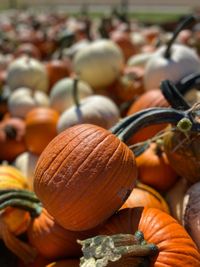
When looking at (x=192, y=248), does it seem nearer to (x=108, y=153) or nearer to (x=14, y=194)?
(x=108, y=153)

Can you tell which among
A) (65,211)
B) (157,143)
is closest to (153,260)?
(65,211)

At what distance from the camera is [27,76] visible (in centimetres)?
365

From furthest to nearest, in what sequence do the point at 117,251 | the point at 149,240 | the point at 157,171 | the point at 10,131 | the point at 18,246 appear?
the point at 10,131, the point at 157,171, the point at 18,246, the point at 149,240, the point at 117,251

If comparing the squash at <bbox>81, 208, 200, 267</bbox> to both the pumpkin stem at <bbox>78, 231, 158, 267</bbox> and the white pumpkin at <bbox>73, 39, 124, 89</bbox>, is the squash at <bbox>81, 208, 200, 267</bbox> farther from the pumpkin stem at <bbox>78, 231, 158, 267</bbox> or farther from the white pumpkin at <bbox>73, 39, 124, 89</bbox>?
the white pumpkin at <bbox>73, 39, 124, 89</bbox>

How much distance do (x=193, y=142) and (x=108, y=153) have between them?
429 mm

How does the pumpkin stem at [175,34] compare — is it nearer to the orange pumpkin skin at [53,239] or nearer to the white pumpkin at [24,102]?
the white pumpkin at [24,102]

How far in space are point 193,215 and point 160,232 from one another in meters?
0.28

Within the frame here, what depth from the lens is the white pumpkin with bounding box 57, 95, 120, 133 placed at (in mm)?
2578

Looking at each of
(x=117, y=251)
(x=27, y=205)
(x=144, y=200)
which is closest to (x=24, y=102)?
(x=27, y=205)

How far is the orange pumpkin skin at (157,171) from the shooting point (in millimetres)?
2291

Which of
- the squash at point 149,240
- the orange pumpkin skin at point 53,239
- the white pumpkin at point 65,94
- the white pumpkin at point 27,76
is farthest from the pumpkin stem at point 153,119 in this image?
the white pumpkin at point 27,76

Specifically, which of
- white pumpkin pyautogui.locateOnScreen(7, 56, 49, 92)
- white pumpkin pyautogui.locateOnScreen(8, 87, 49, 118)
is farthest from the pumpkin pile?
white pumpkin pyautogui.locateOnScreen(7, 56, 49, 92)

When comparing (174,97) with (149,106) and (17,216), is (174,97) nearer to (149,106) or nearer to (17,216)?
(149,106)

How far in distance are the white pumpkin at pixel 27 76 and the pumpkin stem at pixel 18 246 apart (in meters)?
1.82
